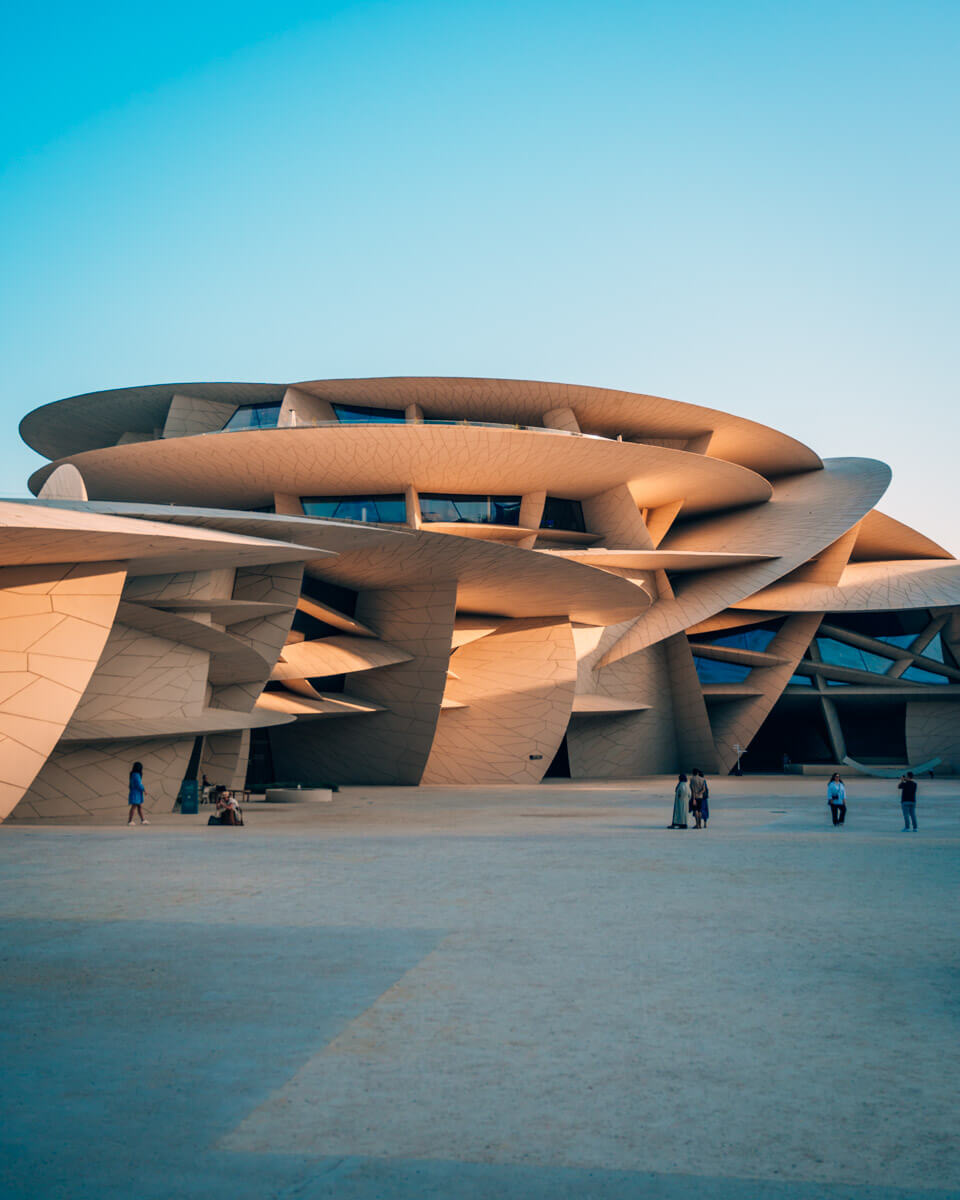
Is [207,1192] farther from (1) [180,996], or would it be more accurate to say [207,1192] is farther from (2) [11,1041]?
(1) [180,996]

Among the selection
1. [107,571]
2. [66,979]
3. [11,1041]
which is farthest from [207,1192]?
[107,571]

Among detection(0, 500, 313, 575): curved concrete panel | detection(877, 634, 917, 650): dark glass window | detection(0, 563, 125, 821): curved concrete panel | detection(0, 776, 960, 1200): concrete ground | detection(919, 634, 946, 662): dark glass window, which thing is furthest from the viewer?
detection(877, 634, 917, 650): dark glass window

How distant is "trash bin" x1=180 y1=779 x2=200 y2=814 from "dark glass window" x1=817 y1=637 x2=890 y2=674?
102ft

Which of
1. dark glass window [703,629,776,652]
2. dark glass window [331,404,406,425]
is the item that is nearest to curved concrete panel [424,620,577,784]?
dark glass window [331,404,406,425]

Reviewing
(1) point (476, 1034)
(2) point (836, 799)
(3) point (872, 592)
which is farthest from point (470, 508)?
(1) point (476, 1034)

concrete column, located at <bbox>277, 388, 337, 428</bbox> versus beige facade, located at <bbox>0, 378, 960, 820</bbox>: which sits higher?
concrete column, located at <bbox>277, 388, 337, 428</bbox>

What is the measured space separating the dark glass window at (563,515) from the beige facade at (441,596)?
14cm

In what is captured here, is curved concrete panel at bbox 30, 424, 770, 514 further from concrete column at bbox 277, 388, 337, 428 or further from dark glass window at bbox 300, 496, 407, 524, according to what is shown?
concrete column at bbox 277, 388, 337, 428

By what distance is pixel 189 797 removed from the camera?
20.7 metres

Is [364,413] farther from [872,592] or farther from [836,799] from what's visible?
[836,799]

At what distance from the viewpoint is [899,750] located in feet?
160

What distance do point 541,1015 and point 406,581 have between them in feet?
76.3

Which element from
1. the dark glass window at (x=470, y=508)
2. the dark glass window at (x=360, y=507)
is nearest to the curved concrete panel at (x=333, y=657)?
the dark glass window at (x=360, y=507)

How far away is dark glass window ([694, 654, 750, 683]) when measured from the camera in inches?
1694
